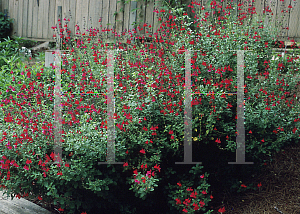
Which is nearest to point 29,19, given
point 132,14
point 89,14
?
point 89,14

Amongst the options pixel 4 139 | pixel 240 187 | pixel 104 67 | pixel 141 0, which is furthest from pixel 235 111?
pixel 141 0

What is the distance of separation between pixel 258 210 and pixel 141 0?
4.80 m

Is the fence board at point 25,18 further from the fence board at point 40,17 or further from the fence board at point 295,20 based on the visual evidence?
the fence board at point 295,20

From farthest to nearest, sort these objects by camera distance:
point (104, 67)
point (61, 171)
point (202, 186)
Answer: point (104, 67)
point (202, 186)
point (61, 171)

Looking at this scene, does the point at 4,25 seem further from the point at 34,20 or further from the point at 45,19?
the point at 45,19

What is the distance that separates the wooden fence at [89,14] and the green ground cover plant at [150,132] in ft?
8.34

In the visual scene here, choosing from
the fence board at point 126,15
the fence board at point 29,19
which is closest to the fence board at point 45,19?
the fence board at point 29,19

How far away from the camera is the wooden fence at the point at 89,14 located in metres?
5.32

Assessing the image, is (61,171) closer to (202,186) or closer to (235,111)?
(202,186)

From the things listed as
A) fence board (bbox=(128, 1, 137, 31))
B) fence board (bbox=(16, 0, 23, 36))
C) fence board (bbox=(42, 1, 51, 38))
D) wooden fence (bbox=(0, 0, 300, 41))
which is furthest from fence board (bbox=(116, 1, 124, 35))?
fence board (bbox=(16, 0, 23, 36))

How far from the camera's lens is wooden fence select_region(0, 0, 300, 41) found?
5.32 m

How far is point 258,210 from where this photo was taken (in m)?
2.64

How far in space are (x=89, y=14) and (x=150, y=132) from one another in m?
5.05

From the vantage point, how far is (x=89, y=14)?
6.68 metres
